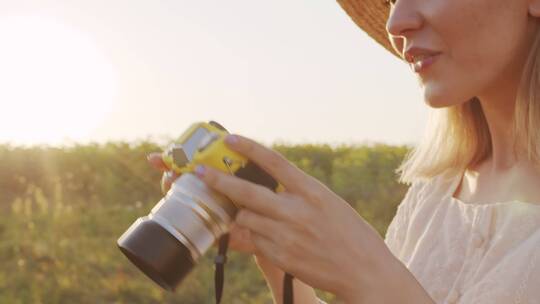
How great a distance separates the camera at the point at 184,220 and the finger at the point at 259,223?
0.35 feet

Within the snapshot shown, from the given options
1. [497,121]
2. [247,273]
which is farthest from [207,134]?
[247,273]

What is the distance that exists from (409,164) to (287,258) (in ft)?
3.42

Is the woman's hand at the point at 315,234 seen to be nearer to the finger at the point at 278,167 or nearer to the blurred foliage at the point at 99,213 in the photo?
the finger at the point at 278,167

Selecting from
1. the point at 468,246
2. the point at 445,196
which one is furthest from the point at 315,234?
the point at 445,196

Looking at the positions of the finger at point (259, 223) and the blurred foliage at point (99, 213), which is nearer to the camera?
the finger at point (259, 223)

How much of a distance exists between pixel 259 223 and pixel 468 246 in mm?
660

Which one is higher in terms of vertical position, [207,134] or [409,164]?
[207,134]

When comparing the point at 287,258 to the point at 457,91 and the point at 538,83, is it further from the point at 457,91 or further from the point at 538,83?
the point at 538,83

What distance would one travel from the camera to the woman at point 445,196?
119 cm

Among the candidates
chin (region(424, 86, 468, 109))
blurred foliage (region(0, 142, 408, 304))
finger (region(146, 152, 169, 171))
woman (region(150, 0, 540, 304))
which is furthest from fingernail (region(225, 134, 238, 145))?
blurred foliage (region(0, 142, 408, 304))

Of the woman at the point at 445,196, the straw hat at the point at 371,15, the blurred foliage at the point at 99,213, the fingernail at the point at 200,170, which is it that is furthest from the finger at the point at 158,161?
the blurred foliage at the point at 99,213

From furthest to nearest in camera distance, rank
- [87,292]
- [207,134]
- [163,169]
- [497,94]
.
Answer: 1. [87,292]
2. [497,94]
3. [163,169]
4. [207,134]

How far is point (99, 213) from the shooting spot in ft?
23.5

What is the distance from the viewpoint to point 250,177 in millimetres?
1271
